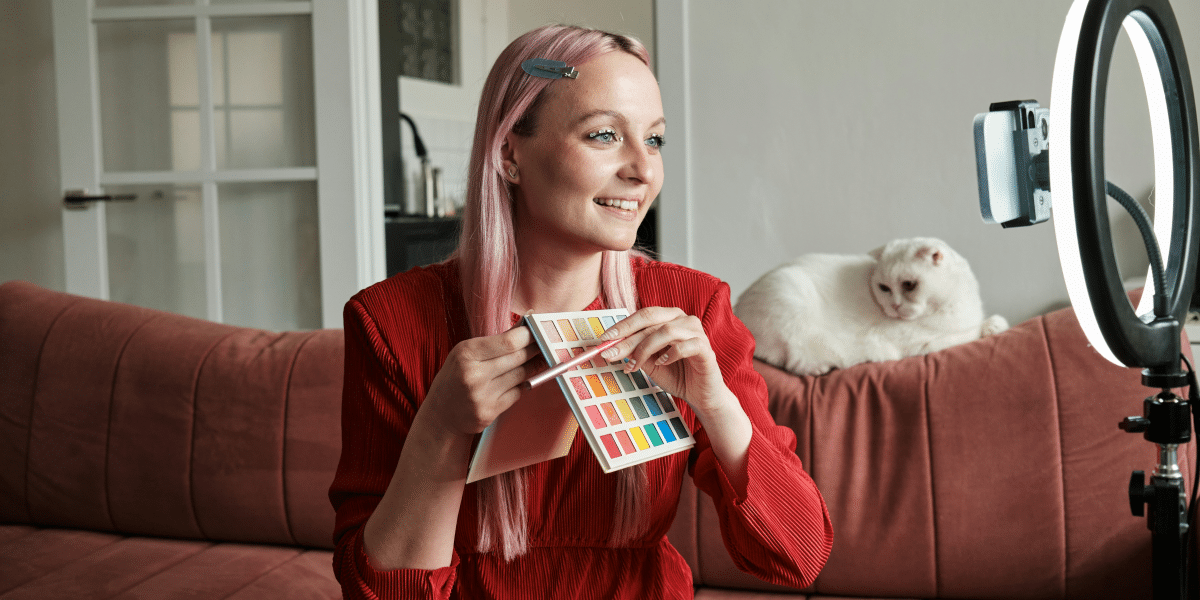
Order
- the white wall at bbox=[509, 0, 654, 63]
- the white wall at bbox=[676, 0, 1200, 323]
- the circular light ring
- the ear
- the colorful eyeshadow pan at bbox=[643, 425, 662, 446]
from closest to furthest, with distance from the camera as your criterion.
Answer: the circular light ring
the colorful eyeshadow pan at bbox=[643, 425, 662, 446]
the ear
the white wall at bbox=[676, 0, 1200, 323]
the white wall at bbox=[509, 0, 654, 63]

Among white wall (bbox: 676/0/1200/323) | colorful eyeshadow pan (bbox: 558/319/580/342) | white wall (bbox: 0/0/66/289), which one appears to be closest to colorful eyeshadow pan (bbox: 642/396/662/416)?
colorful eyeshadow pan (bbox: 558/319/580/342)

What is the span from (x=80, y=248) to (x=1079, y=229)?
2.86 metres

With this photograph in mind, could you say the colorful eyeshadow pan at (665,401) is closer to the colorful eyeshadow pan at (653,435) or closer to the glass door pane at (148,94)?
the colorful eyeshadow pan at (653,435)

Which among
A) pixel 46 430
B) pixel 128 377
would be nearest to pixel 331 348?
pixel 128 377

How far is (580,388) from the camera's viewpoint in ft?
2.48

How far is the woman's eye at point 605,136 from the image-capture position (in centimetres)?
95

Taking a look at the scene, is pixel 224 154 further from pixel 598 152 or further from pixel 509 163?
pixel 598 152

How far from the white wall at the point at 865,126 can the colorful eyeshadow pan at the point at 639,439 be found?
1734 millimetres

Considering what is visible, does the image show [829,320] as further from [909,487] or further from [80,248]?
[80,248]

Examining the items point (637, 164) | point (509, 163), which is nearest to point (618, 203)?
point (637, 164)

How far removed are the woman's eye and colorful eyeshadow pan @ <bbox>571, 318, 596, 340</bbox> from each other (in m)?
0.25

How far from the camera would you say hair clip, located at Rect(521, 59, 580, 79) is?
95 centimetres

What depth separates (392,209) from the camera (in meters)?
3.60

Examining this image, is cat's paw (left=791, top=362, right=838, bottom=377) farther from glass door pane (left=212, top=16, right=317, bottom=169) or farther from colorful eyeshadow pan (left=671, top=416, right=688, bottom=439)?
glass door pane (left=212, top=16, right=317, bottom=169)
